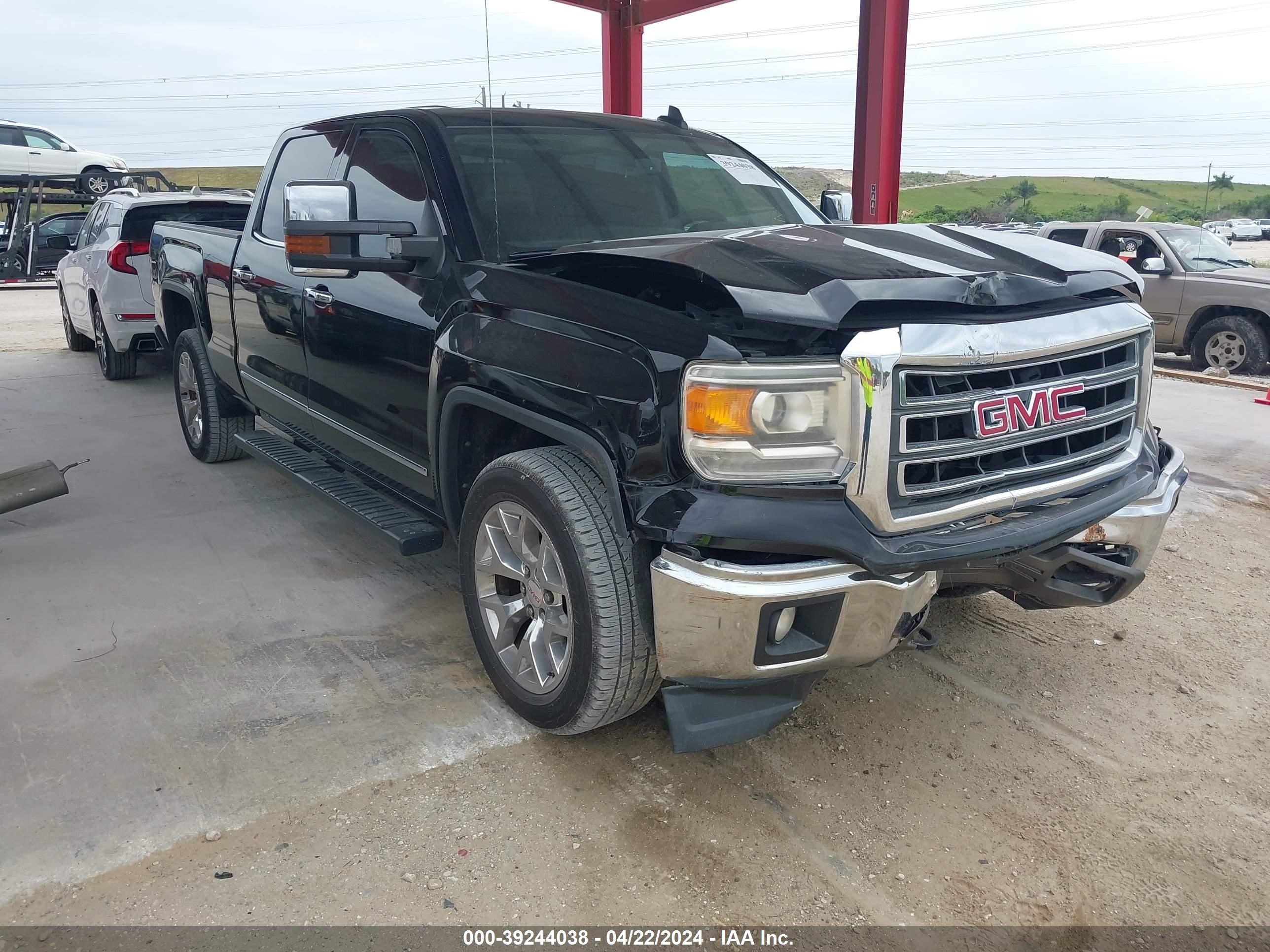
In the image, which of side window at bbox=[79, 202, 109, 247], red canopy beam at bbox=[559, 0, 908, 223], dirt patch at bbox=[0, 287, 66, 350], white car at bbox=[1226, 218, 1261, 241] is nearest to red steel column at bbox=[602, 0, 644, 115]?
red canopy beam at bbox=[559, 0, 908, 223]

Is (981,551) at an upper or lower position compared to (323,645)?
upper

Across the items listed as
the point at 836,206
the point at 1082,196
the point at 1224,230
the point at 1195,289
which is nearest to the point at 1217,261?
the point at 1195,289

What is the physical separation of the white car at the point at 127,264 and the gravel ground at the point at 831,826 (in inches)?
256

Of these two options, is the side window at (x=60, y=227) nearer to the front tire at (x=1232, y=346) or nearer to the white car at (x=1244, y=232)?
the front tire at (x=1232, y=346)

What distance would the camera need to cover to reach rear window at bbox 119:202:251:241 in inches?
336

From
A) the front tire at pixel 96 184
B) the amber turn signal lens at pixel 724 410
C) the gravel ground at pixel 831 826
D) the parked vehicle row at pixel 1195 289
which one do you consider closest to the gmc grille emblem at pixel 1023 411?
the amber turn signal lens at pixel 724 410

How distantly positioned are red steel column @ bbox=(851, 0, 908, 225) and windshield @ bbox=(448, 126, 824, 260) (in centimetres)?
506

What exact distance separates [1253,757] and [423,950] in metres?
2.43

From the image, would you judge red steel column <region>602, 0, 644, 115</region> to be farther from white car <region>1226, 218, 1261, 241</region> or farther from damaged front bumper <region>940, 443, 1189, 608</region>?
white car <region>1226, 218, 1261, 241</region>

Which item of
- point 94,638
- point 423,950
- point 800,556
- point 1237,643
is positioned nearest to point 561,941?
point 423,950

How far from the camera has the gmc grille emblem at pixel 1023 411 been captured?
2.40 metres

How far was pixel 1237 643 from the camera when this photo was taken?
3664mm

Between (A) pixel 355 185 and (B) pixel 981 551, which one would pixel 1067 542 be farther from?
(A) pixel 355 185

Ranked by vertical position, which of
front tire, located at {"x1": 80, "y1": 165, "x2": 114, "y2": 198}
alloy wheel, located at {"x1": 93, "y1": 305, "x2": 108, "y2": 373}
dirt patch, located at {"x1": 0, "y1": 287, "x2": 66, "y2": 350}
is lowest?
dirt patch, located at {"x1": 0, "y1": 287, "x2": 66, "y2": 350}
